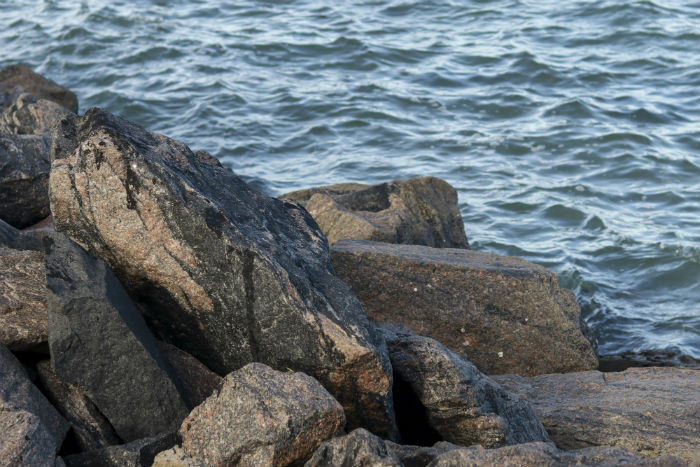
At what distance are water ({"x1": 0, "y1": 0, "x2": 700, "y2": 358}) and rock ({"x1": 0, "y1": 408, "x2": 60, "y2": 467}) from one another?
6.07m

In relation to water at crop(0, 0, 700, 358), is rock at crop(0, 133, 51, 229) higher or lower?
higher

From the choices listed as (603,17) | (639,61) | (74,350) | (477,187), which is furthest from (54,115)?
(603,17)

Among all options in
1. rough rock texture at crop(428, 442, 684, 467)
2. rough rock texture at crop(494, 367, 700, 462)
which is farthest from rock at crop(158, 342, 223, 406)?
rough rock texture at crop(494, 367, 700, 462)

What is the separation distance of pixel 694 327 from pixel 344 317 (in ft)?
17.9

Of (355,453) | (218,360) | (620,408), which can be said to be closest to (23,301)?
(218,360)

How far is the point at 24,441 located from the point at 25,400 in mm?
364

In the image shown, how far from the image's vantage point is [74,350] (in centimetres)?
411

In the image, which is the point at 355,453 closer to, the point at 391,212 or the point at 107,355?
the point at 107,355

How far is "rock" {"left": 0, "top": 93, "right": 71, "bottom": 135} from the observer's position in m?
9.60

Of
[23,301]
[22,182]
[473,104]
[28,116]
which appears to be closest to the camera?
[23,301]

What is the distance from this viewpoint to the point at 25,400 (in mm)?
4012

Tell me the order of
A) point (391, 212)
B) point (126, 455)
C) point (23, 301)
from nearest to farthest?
point (126, 455) < point (23, 301) < point (391, 212)

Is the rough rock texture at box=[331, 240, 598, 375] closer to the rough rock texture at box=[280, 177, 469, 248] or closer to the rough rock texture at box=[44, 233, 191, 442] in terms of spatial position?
the rough rock texture at box=[280, 177, 469, 248]

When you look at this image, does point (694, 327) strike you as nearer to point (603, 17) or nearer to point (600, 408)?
point (600, 408)
